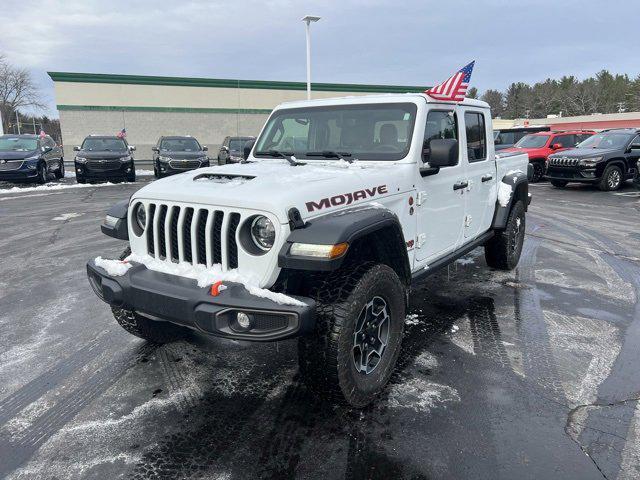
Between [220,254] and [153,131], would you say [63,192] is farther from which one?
[153,131]

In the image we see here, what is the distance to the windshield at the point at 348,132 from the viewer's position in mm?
3756

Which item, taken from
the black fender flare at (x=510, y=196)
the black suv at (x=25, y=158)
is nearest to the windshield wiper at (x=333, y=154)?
the black fender flare at (x=510, y=196)

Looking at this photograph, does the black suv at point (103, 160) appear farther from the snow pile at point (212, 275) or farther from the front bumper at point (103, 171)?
the snow pile at point (212, 275)

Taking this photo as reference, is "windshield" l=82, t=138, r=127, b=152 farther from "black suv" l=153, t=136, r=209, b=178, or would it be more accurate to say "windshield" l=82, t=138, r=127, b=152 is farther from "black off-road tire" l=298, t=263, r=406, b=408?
"black off-road tire" l=298, t=263, r=406, b=408

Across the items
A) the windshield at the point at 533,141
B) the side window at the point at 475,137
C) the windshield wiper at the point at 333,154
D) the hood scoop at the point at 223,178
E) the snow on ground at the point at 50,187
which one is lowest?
the snow on ground at the point at 50,187

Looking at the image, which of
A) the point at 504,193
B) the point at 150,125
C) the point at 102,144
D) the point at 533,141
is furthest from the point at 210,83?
the point at 504,193

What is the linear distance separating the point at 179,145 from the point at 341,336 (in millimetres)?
16120

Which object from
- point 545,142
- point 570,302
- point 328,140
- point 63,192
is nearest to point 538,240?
point 570,302

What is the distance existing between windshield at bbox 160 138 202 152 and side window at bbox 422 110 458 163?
14.2 m

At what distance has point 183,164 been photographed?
16250 millimetres

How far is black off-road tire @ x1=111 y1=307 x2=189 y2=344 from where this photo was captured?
3.59m

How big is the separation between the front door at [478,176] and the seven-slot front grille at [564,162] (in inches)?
410

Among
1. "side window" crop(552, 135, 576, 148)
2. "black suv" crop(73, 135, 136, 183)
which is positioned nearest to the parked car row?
"black suv" crop(73, 135, 136, 183)

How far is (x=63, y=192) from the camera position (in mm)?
13836
